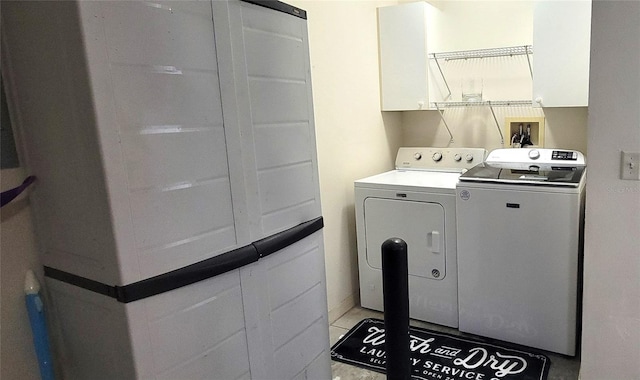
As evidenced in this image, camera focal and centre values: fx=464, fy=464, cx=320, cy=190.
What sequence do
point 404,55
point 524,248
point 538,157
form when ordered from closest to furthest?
point 524,248, point 538,157, point 404,55

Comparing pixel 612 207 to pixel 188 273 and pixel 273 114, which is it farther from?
pixel 188 273

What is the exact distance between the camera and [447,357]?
102 inches

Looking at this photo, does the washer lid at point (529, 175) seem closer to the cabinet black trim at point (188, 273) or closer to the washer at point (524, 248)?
the washer at point (524, 248)

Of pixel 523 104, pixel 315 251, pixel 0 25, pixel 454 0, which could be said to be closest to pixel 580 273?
pixel 523 104

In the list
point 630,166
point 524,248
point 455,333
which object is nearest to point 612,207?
point 630,166

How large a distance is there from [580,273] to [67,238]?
2.41 meters

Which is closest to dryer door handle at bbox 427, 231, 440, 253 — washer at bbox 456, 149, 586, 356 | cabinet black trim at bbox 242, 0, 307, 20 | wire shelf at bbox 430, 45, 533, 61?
washer at bbox 456, 149, 586, 356

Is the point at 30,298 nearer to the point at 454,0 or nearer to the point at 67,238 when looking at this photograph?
the point at 67,238

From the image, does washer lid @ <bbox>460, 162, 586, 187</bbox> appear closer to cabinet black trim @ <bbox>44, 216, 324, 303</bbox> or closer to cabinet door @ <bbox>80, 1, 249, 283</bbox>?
cabinet black trim @ <bbox>44, 216, 324, 303</bbox>

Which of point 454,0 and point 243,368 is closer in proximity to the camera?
point 243,368

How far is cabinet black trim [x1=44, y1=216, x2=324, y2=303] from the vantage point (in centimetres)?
140

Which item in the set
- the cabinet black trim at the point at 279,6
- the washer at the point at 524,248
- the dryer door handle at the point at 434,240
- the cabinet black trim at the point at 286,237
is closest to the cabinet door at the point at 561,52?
the washer at the point at 524,248

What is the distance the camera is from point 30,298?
155cm

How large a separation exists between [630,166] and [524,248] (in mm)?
848
